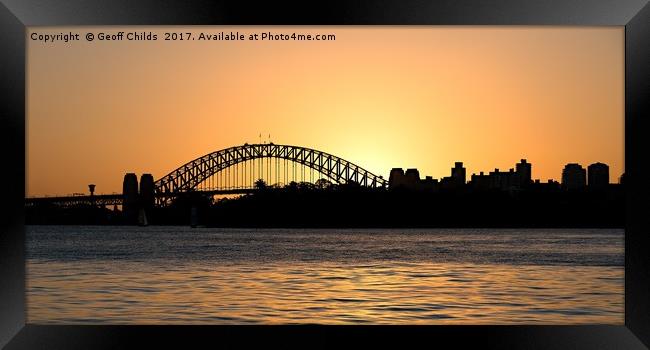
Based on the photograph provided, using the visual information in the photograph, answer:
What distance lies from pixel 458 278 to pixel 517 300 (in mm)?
4928

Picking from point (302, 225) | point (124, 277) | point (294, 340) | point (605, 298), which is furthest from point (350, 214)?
point (294, 340)

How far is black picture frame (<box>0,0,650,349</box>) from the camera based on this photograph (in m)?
4.47
